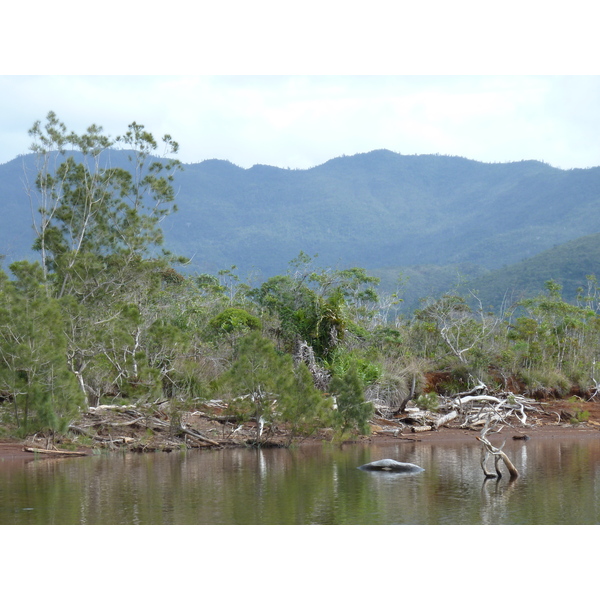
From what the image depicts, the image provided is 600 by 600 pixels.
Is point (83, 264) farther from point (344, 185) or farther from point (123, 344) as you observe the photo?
point (344, 185)

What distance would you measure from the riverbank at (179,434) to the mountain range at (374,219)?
65207 mm

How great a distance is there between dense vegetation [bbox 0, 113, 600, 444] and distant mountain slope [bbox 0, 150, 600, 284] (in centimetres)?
8248

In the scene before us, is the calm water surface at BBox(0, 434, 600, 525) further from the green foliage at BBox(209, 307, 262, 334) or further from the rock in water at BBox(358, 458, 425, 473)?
the green foliage at BBox(209, 307, 262, 334)

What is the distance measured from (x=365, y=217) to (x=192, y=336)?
143024mm

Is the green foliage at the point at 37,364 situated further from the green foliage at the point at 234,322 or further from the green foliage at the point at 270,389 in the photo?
the green foliage at the point at 234,322

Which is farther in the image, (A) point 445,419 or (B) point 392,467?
(A) point 445,419

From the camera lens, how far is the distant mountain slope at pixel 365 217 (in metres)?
131

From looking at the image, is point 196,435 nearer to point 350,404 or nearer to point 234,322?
point 350,404

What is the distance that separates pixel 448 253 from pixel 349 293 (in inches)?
4143

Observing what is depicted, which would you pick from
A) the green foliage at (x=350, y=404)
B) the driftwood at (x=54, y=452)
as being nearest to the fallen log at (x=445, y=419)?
the green foliage at (x=350, y=404)

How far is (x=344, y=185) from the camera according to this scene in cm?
19275

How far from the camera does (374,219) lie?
170 meters

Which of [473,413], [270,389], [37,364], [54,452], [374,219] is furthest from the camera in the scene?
[374,219]

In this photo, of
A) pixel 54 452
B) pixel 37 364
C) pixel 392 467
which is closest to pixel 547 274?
pixel 392 467
